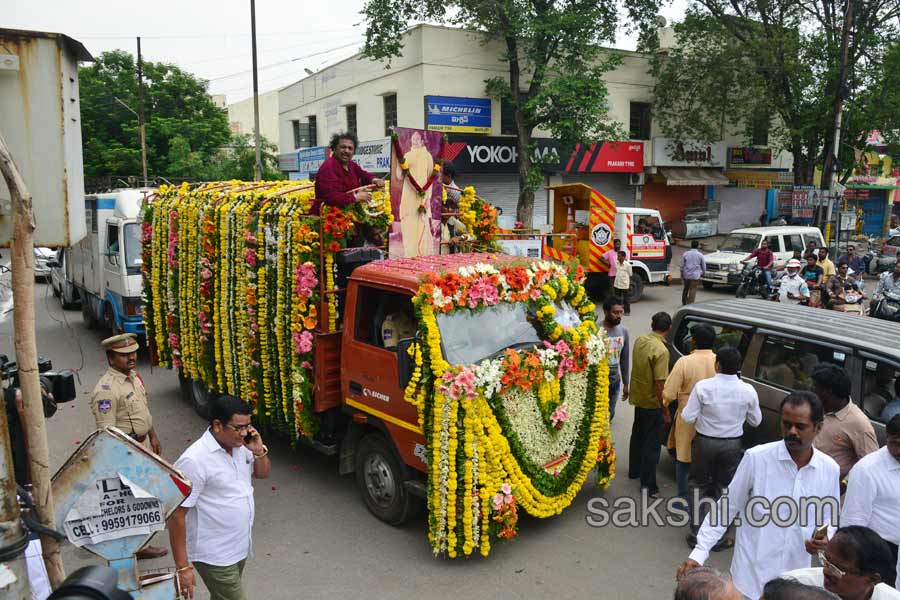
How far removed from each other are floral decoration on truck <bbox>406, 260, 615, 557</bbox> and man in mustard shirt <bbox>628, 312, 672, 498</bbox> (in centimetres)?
49

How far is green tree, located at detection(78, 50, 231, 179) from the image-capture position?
99.7 ft

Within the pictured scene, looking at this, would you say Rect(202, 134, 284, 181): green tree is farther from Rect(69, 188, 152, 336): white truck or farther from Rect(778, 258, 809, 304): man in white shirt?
Rect(778, 258, 809, 304): man in white shirt

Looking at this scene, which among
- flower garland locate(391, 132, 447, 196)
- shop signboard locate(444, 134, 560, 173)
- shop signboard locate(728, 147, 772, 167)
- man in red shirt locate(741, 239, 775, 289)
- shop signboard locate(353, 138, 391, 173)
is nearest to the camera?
flower garland locate(391, 132, 447, 196)

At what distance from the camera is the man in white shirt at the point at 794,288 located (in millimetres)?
12156

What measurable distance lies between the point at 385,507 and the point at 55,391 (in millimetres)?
2648

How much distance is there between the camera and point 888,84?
22594 mm

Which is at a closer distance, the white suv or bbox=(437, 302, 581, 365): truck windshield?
bbox=(437, 302, 581, 365): truck windshield

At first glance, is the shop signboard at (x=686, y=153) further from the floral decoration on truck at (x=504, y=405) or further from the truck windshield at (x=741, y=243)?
the floral decoration on truck at (x=504, y=405)

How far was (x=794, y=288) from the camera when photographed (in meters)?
12.2

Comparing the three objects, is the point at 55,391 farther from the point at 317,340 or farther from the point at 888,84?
the point at 888,84

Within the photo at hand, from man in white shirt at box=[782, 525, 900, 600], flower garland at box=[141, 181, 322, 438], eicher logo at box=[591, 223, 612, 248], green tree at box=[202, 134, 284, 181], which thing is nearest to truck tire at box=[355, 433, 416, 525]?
flower garland at box=[141, 181, 322, 438]

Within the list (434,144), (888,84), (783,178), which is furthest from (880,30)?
(434,144)

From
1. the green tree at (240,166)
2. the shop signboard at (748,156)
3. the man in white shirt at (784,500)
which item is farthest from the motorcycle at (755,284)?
the green tree at (240,166)

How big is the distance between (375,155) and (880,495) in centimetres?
2055
